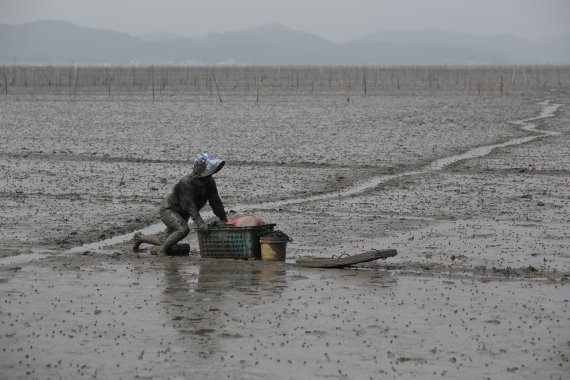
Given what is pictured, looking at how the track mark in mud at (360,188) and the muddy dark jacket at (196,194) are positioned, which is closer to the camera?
the muddy dark jacket at (196,194)

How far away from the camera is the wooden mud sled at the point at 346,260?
10.6 meters

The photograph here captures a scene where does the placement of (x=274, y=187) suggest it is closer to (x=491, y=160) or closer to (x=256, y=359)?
(x=491, y=160)

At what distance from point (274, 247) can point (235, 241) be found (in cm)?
48

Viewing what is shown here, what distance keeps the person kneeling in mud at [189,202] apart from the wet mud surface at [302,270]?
10.2 inches

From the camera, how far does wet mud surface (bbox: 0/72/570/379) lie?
7500 mm

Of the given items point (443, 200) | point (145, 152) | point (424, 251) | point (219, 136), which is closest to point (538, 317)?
point (424, 251)

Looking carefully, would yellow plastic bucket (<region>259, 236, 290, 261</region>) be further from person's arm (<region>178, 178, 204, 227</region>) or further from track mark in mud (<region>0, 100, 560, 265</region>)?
track mark in mud (<region>0, 100, 560, 265</region>)

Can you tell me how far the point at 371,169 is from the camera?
20.2 m

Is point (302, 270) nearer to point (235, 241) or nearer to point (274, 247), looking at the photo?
point (274, 247)

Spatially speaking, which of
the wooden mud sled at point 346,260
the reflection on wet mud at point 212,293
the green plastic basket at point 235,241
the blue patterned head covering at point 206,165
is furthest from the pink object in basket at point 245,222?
the wooden mud sled at point 346,260

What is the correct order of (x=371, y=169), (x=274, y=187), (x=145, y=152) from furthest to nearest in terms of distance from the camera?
(x=145, y=152), (x=371, y=169), (x=274, y=187)

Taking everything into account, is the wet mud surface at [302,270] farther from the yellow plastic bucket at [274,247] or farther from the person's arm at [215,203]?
the person's arm at [215,203]

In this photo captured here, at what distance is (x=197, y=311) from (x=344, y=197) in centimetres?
783

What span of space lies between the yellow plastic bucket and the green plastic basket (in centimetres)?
13
